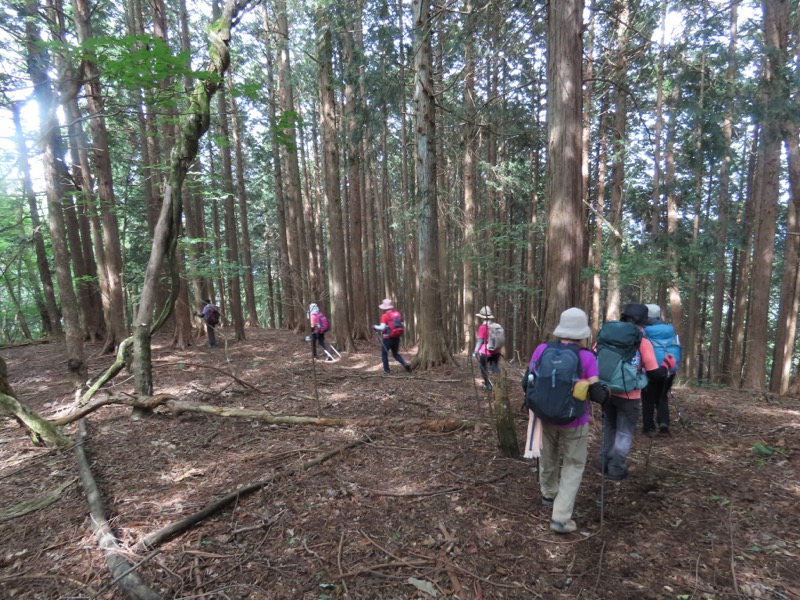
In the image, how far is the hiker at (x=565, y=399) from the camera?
320cm

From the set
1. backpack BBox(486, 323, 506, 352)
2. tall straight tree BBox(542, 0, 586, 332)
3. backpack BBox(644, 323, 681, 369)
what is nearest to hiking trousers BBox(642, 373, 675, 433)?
backpack BBox(644, 323, 681, 369)

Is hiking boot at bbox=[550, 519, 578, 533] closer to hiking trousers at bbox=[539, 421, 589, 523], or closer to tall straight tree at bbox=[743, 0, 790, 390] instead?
hiking trousers at bbox=[539, 421, 589, 523]

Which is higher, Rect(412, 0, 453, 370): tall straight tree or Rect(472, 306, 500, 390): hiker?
Rect(412, 0, 453, 370): tall straight tree

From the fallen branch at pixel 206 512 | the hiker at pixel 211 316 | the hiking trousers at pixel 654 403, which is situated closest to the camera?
the fallen branch at pixel 206 512

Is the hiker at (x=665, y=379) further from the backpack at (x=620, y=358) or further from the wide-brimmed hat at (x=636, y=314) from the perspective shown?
the backpack at (x=620, y=358)

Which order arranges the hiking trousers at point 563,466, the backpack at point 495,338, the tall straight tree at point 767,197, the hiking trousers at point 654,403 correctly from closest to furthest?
the hiking trousers at point 563,466
the hiking trousers at point 654,403
the backpack at point 495,338
the tall straight tree at point 767,197

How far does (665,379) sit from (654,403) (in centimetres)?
45

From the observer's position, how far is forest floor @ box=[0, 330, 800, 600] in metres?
2.66

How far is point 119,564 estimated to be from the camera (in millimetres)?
2654

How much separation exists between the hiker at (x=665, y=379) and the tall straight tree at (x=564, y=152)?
1315 mm

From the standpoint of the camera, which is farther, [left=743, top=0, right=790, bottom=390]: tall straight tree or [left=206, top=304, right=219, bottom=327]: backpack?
[left=206, top=304, right=219, bottom=327]: backpack

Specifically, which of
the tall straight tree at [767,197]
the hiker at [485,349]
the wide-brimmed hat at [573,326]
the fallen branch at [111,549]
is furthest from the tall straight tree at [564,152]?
→ the tall straight tree at [767,197]

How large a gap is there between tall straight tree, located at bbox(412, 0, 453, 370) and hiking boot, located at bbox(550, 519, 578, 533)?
6105mm

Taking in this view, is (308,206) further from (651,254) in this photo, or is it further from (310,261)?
(651,254)
